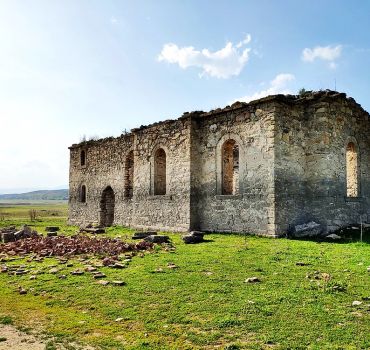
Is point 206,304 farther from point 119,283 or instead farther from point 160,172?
point 160,172

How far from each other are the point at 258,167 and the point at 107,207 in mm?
10743

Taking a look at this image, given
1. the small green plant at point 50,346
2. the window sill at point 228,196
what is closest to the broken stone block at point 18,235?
the window sill at point 228,196

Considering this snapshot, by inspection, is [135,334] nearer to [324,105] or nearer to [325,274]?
[325,274]

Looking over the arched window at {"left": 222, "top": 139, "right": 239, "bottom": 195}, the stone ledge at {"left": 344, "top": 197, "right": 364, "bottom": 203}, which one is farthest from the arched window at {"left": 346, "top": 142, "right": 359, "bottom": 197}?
the arched window at {"left": 222, "top": 139, "right": 239, "bottom": 195}

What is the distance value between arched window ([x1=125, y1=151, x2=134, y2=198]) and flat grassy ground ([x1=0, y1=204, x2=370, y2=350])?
394 inches

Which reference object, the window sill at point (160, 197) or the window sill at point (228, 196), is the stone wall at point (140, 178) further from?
the window sill at point (228, 196)

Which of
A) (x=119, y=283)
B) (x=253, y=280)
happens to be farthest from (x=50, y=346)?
(x=253, y=280)

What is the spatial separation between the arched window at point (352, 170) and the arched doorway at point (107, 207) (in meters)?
12.1

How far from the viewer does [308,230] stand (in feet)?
40.3

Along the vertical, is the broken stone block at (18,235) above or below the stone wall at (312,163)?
below

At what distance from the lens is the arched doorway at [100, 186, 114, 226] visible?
20188mm

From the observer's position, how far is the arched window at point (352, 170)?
47.1ft

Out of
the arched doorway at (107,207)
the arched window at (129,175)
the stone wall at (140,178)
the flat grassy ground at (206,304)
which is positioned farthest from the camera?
the arched doorway at (107,207)

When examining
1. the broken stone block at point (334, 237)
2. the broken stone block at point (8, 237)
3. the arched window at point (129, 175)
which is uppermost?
the arched window at point (129, 175)
